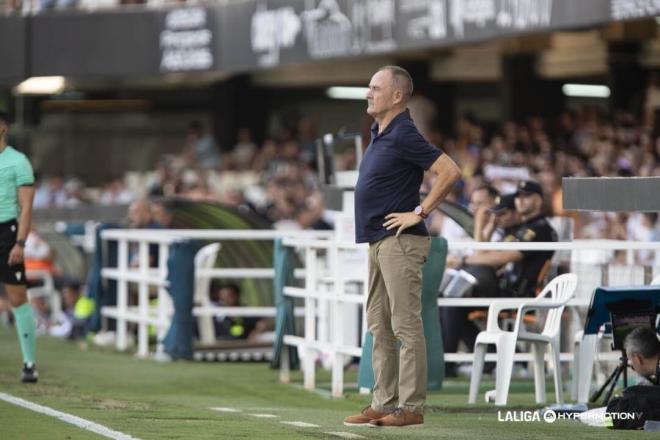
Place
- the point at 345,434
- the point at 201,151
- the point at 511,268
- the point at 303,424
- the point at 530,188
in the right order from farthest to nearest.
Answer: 1. the point at 201,151
2. the point at 530,188
3. the point at 511,268
4. the point at 303,424
5. the point at 345,434

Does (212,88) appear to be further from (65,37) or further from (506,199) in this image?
(506,199)

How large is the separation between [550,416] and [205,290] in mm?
6853

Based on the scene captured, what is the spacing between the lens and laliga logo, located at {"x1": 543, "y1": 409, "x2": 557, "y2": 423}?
10492 mm

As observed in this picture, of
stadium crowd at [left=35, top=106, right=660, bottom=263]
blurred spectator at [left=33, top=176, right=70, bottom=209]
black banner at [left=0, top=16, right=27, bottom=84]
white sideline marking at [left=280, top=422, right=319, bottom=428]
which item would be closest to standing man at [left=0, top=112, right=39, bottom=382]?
white sideline marking at [left=280, top=422, right=319, bottom=428]

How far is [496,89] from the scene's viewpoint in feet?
110

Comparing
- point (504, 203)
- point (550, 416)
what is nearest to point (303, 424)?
point (550, 416)

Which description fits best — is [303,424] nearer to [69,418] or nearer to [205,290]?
[69,418]

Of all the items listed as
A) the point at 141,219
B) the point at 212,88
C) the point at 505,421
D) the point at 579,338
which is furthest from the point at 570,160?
the point at 212,88

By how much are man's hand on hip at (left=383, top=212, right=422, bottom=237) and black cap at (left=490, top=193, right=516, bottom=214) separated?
4.09 m

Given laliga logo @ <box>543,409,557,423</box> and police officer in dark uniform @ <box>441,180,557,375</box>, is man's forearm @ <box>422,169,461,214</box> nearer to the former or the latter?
laliga logo @ <box>543,409,557,423</box>

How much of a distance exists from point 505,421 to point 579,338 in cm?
162

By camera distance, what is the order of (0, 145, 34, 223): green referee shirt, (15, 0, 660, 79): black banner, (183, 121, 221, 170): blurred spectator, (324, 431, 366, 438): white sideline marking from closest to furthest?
1. (324, 431, 366, 438): white sideline marking
2. (0, 145, 34, 223): green referee shirt
3. (15, 0, 660, 79): black banner
4. (183, 121, 221, 170): blurred spectator

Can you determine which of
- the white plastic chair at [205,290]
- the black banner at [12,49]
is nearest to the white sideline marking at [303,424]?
the white plastic chair at [205,290]

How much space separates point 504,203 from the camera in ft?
45.5
